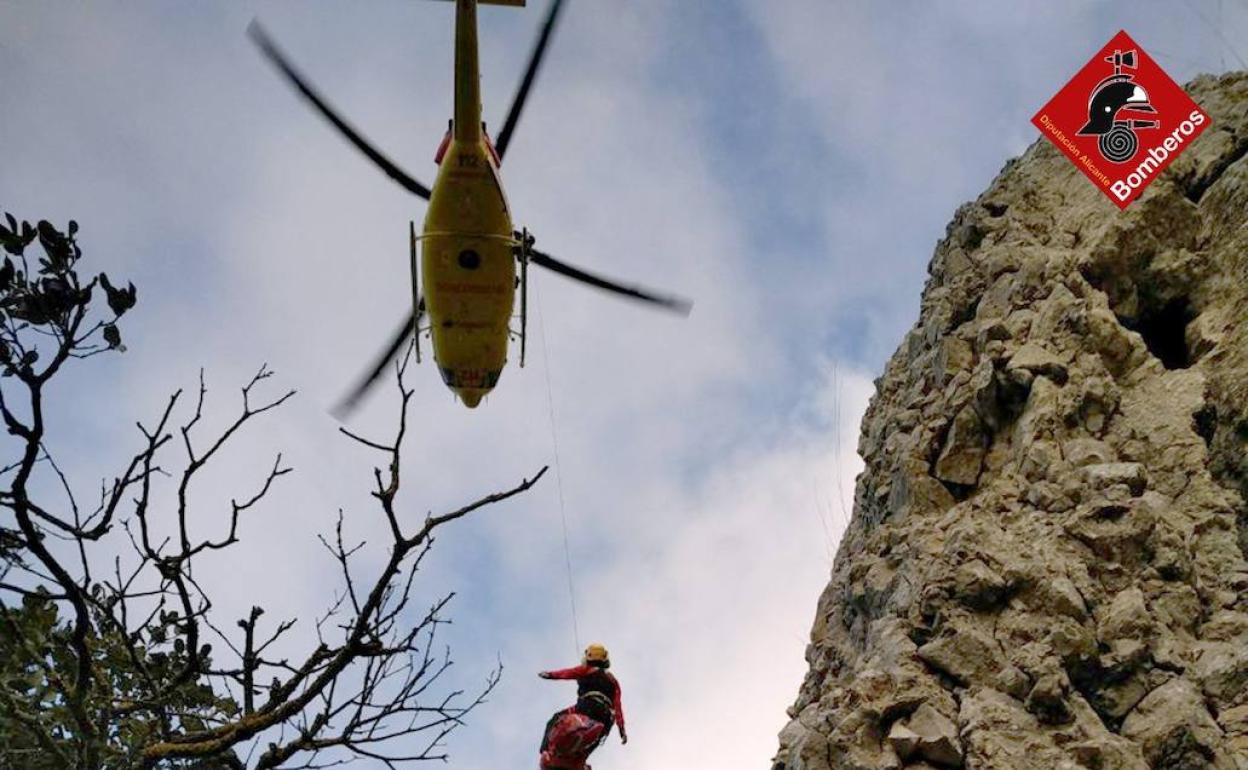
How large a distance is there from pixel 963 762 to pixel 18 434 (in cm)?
964

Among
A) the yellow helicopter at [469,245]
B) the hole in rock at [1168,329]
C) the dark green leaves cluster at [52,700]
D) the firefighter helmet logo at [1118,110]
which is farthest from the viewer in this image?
the firefighter helmet logo at [1118,110]

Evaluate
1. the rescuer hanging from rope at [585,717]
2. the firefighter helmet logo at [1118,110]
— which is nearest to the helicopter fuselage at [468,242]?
the rescuer hanging from rope at [585,717]

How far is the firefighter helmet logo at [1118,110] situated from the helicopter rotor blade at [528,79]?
11.0m

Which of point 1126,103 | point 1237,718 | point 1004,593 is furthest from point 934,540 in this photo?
point 1126,103

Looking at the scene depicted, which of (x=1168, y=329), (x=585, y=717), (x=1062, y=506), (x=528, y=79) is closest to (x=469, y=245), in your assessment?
(x=528, y=79)

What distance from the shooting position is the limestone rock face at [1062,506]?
1016 cm

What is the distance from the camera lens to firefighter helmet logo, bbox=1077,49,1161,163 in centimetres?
1538

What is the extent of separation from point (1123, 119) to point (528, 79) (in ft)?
37.8

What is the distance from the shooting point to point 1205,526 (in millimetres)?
11609

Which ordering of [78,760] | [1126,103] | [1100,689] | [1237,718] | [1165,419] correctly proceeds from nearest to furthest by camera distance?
[78,760] → [1237,718] → [1100,689] → [1165,419] → [1126,103]

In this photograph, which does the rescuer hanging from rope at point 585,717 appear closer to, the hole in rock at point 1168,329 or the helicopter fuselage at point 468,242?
the helicopter fuselage at point 468,242

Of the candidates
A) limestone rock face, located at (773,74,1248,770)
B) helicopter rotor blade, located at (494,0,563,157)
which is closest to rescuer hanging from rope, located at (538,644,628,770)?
limestone rock face, located at (773,74,1248,770)

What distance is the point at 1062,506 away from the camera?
12391mm

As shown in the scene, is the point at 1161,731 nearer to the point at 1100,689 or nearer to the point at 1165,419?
the point at 1100,689
